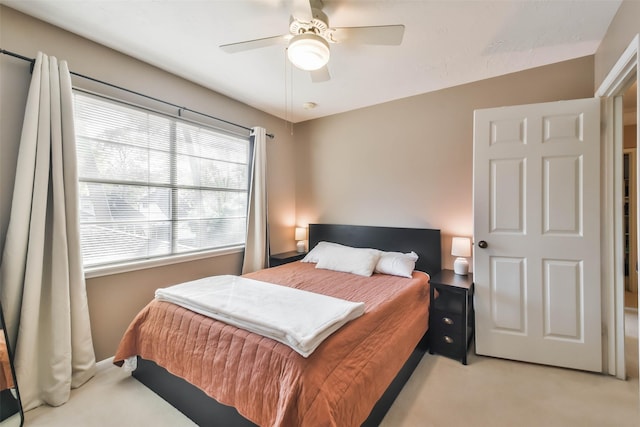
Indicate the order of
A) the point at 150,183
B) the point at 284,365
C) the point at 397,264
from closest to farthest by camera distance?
the point at 284,365 < the point at 150,183 < the point at 397,264

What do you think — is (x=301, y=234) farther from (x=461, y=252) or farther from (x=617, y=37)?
(x=617, y=37)

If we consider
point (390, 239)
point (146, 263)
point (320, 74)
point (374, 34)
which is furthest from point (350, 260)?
point (374, 34)

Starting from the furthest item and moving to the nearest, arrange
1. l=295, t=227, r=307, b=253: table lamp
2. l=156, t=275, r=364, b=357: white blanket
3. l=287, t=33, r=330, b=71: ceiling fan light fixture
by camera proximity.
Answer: l=295, t=227, r=307, b=253: table lamp, l=287, t=33, r=330, b=71: ceiling fan light fixture, l=156, t=275, r=364, b=357: white blanket

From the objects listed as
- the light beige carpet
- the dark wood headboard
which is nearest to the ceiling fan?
the dark wood headboard

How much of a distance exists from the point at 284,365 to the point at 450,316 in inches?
65.3

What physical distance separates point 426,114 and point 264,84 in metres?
1.76

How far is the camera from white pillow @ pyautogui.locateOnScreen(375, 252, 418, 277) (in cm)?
267

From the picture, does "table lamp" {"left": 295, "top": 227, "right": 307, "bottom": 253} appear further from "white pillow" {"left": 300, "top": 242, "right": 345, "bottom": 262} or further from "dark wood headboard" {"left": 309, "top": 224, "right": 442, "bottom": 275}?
"white pillow" {"left": 300, "top": 242, "right": 345, "bottom": 262}

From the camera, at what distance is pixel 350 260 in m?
2.91

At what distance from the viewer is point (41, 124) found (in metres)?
1.81

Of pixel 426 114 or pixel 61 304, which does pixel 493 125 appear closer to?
pixel 426 114

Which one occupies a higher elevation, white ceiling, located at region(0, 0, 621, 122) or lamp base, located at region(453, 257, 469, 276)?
white ceiling, located at region(0, 0, 621, 122)

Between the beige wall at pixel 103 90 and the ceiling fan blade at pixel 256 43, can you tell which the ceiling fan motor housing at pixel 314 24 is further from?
the beige wall at pixel 103 90

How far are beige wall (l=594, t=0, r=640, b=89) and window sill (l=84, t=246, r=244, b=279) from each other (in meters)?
3.52
